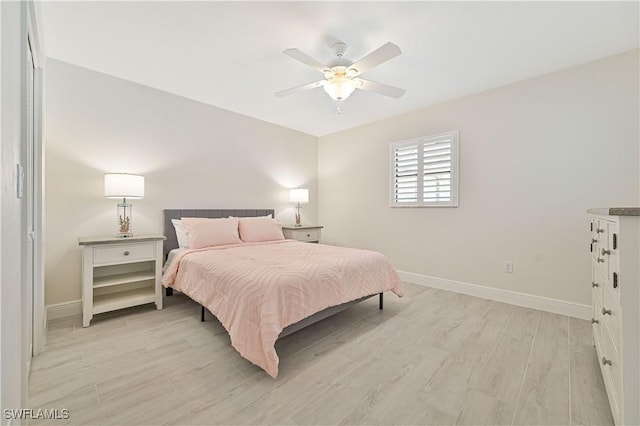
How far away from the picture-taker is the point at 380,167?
4250mm

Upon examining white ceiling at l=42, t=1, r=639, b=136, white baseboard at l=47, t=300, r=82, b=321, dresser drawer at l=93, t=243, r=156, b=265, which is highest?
white ceiling at l=42, t=1, r=639, b=136

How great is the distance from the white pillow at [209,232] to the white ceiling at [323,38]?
1593mm

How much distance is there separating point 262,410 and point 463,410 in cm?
109

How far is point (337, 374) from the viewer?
1.74 metres

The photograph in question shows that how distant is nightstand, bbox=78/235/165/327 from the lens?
7.84 ft

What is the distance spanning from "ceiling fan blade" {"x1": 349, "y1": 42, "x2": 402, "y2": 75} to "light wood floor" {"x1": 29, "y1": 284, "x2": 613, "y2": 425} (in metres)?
2.22

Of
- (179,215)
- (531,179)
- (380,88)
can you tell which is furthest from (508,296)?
(179,215)

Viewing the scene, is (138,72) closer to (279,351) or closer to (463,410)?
(279,351)

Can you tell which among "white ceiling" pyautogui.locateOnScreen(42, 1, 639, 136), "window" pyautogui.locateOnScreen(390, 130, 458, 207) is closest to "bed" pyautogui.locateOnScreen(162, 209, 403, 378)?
"window" pyautogui.locateOnScreen(390, 130, 458, 207)

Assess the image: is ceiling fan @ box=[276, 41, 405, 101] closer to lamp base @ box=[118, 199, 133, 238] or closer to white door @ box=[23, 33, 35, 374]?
white door @ box=[23, 33, 35, 374]

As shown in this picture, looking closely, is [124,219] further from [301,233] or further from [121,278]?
[301,233]

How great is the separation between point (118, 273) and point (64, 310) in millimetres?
517

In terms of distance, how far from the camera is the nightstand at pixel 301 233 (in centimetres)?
425

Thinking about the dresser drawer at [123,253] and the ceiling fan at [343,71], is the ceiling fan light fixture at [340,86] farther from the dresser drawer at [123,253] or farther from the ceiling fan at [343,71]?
the dresser drawer at [123,253]
